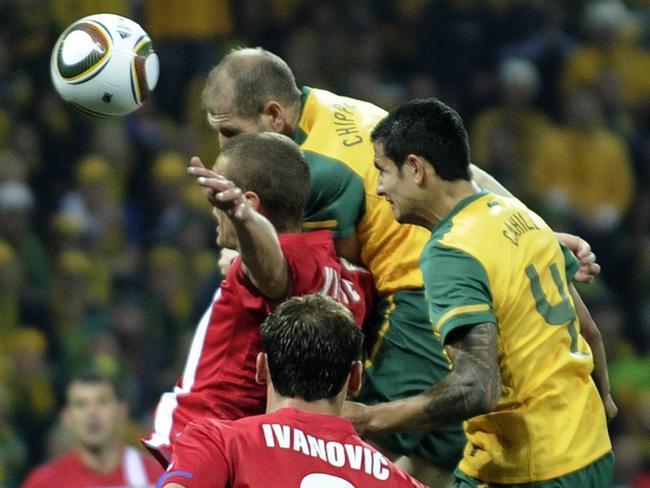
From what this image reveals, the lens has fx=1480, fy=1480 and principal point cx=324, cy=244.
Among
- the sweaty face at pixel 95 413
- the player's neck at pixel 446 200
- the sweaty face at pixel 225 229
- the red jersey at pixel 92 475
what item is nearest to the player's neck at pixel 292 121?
the sweaty face at pixel 225 229

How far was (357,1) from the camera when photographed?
10969 mm

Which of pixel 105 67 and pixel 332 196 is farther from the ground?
pixel 105 67

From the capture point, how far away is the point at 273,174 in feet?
13.0

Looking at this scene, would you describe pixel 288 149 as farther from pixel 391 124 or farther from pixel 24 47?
pixel 24 47

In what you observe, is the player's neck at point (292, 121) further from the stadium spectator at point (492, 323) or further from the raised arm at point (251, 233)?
the raised arm at point (251, 233)

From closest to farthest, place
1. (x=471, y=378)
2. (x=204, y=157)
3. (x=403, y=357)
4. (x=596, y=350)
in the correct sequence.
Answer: (x=471, y=378) < (x=596, y=350) < (x=403, y=357) < (x=204, y=157)

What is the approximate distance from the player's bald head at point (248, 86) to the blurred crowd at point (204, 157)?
402 cm

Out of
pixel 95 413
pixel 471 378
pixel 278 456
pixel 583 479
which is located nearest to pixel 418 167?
pixel 471 378

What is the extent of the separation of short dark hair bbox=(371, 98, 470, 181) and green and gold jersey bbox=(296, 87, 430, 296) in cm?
44

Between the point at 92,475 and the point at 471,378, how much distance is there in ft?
14.5

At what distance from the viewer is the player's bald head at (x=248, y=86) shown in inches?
177

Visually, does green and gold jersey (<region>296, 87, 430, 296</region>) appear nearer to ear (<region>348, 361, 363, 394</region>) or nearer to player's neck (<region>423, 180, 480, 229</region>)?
player's neck (<region>423, 180, 480, 229</region>)

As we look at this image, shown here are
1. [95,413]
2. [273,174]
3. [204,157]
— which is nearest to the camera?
[273,174]

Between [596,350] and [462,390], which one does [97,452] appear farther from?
[462,390]
